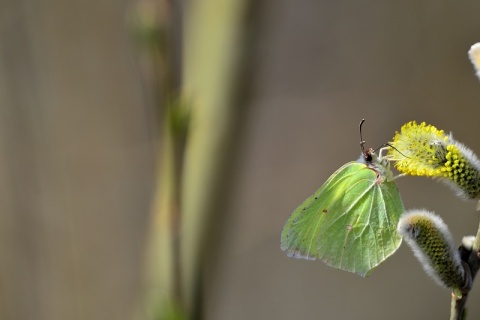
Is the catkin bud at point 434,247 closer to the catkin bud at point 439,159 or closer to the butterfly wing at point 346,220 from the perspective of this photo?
the catkin bud at point 439,159

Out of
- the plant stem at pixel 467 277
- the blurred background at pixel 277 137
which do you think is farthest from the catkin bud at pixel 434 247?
the blurred background at pixel 277 137

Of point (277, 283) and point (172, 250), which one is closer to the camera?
point (172, 250)

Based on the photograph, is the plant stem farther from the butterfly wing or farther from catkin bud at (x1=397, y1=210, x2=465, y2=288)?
the butterfly wing

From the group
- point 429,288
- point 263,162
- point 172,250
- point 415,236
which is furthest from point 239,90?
point 429,288

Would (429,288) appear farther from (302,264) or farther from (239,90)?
(239,90)

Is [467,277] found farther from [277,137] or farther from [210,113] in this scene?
[277,137]

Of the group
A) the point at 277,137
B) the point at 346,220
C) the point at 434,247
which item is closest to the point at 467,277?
the point at 434,247

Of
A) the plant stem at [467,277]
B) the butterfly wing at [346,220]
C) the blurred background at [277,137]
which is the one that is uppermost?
the plant stem at [467,277]

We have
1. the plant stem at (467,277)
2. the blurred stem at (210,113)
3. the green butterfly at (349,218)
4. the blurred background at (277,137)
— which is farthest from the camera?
the blurred background at (277,137)
